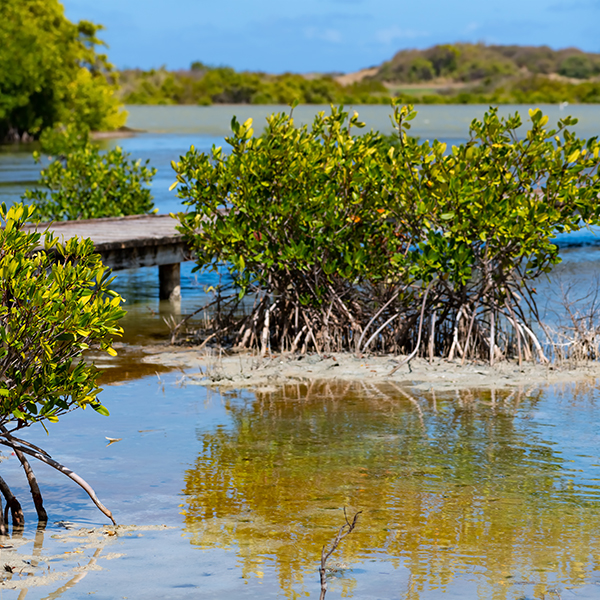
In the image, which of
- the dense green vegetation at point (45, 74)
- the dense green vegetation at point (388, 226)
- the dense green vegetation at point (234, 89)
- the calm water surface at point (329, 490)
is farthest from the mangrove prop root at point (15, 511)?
the dense green vegetation at point (234, 89)

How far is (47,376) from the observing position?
5301mm

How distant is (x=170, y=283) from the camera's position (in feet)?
48.7

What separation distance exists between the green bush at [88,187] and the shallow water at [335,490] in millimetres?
7220

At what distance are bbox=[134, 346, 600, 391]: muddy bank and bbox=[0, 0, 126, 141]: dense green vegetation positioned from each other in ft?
146

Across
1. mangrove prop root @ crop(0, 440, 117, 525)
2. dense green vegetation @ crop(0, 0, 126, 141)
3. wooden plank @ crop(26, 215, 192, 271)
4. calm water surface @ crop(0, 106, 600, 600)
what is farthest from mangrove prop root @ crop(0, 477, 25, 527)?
dense green vegetation @ crop(0, 0, 126, 141)

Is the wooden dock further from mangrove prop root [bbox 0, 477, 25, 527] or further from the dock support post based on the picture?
mangrove prop root [bbox 0, 477, 25, 527]

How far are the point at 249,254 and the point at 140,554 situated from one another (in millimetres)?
5419

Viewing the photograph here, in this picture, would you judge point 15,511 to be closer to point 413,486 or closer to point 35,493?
point 35,493

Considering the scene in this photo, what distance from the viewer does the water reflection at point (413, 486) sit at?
519 centimetres

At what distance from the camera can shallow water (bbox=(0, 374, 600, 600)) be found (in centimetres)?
503

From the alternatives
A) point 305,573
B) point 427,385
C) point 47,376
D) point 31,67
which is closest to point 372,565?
point 305,573

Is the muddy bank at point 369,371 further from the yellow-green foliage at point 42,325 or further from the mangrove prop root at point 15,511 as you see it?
the yellow-green foliage at point 42,325

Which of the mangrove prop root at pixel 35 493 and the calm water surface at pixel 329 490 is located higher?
the mangrove prop root at pixel 35 493

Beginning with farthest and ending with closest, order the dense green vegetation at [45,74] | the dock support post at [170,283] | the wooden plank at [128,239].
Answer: the dense green vegetation at [45,74] → the dock support post at [170,283] → the wooden plank at [128,239]
